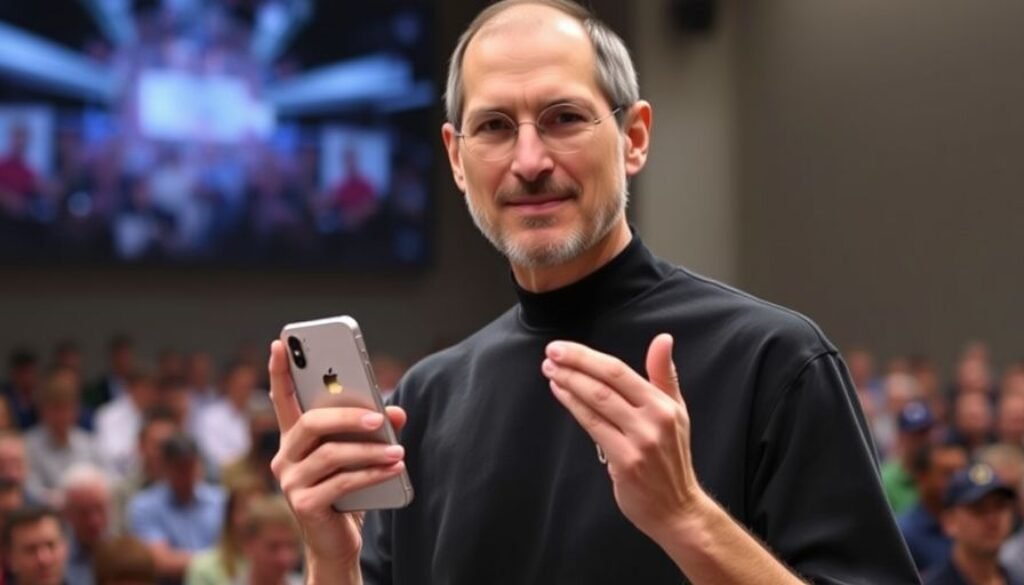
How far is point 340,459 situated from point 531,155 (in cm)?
36

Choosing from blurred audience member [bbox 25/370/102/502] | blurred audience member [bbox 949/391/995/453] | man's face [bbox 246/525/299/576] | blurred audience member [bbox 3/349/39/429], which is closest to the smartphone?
man's face [bbox 246/525/299/576]

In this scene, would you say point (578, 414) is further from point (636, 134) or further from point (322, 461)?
point (636, 134)

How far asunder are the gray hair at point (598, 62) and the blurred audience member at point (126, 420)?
21.5 ft

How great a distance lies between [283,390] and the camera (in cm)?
160

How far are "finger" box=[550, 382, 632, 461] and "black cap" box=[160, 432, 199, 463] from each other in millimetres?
4987

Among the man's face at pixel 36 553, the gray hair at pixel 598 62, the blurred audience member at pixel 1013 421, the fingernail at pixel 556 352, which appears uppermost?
the gray hair at pixel 598 62

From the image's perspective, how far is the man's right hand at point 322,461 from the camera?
5.04 ft

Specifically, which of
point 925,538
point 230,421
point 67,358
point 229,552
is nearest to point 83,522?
point 229,552

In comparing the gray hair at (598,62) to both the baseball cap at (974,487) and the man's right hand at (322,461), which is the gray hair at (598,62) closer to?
the man's right hand at (322,461)

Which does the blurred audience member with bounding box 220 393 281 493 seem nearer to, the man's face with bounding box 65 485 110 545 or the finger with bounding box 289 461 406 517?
the man's face with bounding box 65 485 110 545

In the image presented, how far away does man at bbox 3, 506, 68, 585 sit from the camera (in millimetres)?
4438

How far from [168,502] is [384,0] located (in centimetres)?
641

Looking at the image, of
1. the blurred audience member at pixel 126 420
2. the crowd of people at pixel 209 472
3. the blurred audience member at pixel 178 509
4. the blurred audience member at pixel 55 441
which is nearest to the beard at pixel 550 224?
the crowd of people at pixel 209 472

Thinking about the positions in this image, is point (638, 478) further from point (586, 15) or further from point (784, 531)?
point (586, 15)
